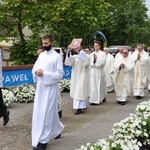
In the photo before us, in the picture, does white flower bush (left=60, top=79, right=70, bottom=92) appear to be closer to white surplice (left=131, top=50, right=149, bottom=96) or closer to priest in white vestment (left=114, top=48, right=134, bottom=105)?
white surplice (left=131, top=50, right=149, bottom=96)

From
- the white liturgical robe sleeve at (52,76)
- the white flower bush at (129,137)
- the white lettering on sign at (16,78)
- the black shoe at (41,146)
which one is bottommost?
the black shoe at (41,146)

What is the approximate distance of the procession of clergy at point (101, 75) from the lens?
9508 mm

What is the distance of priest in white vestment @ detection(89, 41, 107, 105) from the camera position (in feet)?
35.7

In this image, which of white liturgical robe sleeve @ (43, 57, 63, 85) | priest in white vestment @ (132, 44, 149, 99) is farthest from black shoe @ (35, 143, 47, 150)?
priest in white vestment @ (132, 44, 149, 99)

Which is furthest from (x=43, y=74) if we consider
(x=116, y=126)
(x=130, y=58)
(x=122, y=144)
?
(x=130, y=58)

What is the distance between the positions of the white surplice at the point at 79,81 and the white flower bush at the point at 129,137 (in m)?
4.27

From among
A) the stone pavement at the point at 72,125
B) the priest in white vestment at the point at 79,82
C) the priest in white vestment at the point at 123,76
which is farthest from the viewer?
the priest in white vestment at the point at 123,76

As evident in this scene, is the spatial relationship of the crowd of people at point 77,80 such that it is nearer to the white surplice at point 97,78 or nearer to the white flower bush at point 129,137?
the white surplice at point 97,78

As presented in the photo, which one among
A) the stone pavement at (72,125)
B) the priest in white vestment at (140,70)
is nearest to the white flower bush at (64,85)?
the stone pavement at (72,125)

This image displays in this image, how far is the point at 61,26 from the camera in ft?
50.3

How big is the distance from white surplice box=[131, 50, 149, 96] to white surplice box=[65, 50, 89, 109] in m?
3.32

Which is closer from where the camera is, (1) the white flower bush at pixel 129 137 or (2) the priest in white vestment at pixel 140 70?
(1) the white flower bush at pixel 129 137

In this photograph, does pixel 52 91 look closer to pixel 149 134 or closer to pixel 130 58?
pixel 149 134

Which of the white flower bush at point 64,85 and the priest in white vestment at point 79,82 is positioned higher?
the priest in white vestment at point 79,82
